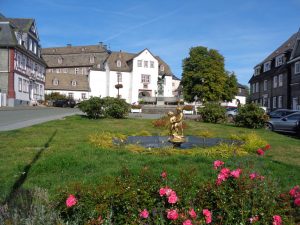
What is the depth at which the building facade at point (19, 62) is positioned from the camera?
47.2 meters

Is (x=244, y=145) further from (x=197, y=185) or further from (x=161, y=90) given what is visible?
(x=161, y=90)

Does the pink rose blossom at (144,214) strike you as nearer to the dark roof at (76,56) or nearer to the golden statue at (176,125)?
the golden statue at (176,125)

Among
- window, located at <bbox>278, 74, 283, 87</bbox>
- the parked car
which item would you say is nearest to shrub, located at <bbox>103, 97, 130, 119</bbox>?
the parked car

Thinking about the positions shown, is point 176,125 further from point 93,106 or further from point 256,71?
point 256,71

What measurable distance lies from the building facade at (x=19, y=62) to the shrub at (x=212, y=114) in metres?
27.7

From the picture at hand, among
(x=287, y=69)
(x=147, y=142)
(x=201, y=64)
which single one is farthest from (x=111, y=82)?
(x=147, y=142)

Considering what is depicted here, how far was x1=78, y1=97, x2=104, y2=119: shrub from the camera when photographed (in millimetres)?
Result: 26078

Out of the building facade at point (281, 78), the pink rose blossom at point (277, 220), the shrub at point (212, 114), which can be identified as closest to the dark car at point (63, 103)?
the building facade at point (281, 78)

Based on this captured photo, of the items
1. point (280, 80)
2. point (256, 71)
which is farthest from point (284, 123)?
point (256, 71)

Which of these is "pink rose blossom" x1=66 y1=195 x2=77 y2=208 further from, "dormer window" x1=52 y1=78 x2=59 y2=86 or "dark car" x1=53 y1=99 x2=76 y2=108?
"dormer window" x1=52 y1=78 x2=59 y2=86

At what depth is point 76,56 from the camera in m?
97.2

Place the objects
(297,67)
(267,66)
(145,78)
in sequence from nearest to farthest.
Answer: (297,67)
(267,66)
(145,78)

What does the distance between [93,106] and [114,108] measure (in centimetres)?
157

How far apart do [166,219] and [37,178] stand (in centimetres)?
431
